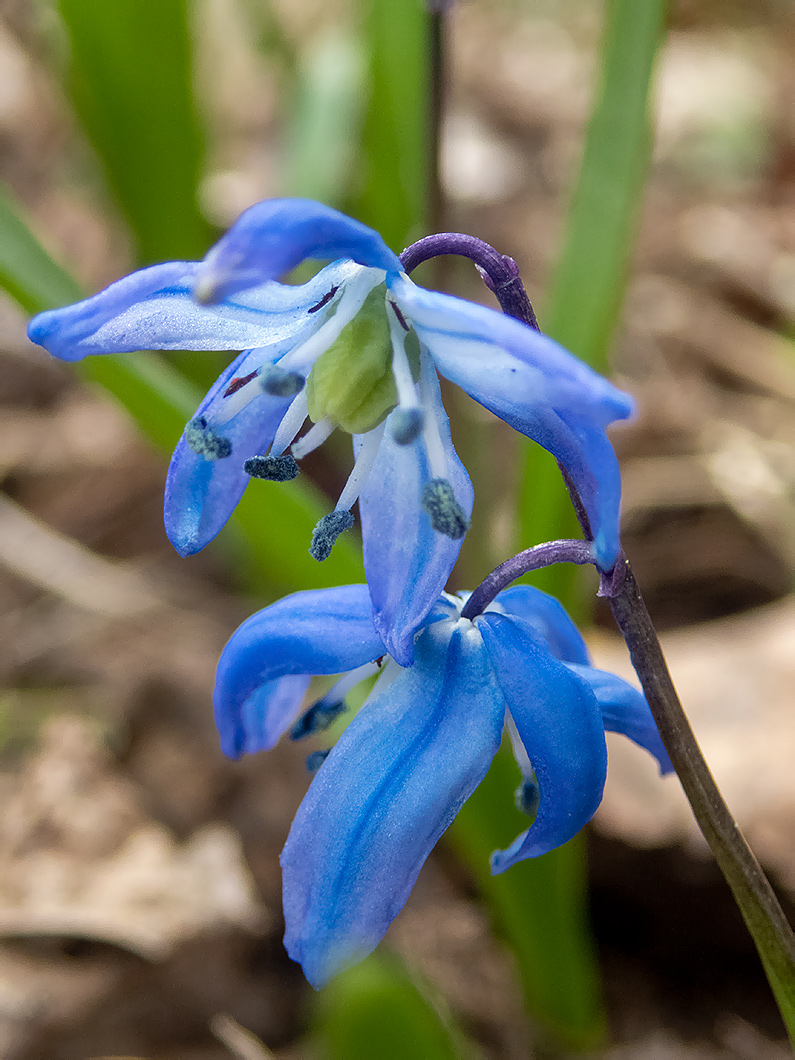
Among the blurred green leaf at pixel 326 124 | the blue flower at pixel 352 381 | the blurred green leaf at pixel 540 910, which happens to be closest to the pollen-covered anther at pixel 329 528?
the blue flower at pixel 352 381

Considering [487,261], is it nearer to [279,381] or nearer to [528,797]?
[279,381]

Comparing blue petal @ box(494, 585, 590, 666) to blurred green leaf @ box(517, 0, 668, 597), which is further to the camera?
blurred green leaf @ box(517, 0, 668, 597)

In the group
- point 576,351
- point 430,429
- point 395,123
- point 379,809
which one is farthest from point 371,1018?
point 395,123

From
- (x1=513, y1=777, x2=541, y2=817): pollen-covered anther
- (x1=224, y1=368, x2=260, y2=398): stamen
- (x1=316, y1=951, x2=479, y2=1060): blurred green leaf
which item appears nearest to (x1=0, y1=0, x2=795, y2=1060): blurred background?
(x1=316, y1=951, x2=479, y2=1060): blurred green leaf

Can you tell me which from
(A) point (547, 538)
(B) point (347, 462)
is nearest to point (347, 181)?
(B) point (347, 462)

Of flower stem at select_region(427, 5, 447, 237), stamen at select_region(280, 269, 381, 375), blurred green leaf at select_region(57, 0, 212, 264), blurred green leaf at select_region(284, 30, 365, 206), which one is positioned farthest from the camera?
blurred green leaf at select_region(284, 30, 365, 206)

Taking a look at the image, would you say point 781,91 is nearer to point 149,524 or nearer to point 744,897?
point 149,524

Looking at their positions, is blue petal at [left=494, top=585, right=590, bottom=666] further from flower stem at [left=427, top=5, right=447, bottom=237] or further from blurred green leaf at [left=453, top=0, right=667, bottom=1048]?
flower stem at [left=427, top=5, right=447, bottom=237]
